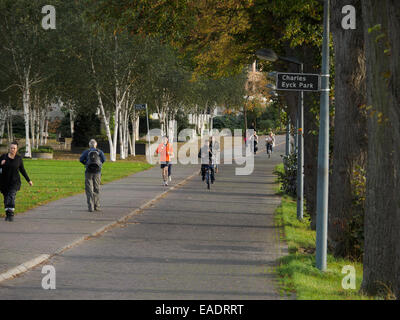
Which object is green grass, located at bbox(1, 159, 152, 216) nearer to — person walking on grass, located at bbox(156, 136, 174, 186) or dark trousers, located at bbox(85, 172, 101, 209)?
dark trousers, located at bbox(85, 172, 101, 209)

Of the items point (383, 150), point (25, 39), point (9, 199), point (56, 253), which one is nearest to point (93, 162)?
point (9, 199)

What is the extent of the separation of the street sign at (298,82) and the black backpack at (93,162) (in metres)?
8.37

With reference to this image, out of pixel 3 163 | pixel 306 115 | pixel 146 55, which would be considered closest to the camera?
pixel 3 163

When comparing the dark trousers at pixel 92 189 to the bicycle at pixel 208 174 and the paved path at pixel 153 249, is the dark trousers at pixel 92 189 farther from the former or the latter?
the bicycle at pixel 208 174

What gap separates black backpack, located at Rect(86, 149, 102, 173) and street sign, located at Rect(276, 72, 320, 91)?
8370mm

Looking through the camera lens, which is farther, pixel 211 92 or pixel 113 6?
pixel 211 92

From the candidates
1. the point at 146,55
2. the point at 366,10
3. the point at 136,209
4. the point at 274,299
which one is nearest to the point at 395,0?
the point at 366,10

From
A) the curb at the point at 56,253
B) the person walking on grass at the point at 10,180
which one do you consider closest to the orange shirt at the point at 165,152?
the curb at the point at 56,253

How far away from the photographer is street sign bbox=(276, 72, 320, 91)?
10930 millimetres

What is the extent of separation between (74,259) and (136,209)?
757 centimetres

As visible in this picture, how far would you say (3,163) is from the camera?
15844 millimetres

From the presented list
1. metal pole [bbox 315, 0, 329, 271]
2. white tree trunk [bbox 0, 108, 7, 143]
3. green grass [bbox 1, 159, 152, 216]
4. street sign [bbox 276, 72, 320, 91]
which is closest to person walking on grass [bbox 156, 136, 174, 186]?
green grass [bbox 1, 159, 152, 216]

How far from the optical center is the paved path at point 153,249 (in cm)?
899
